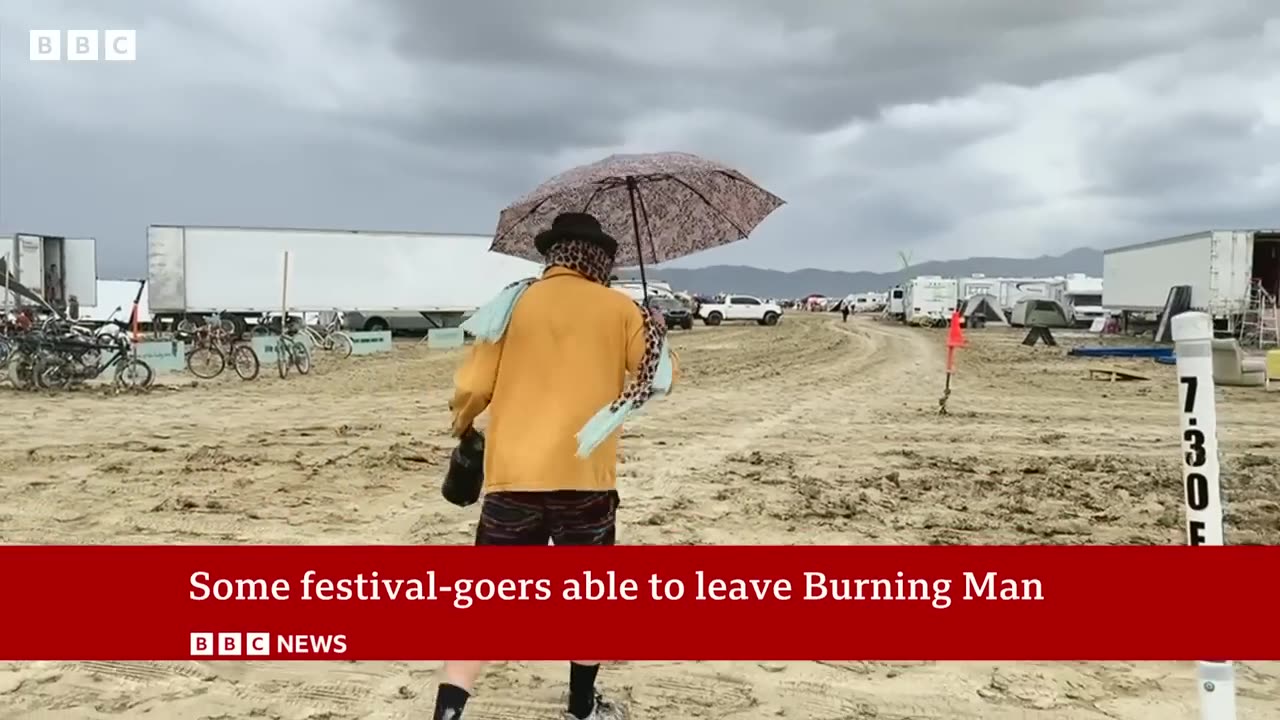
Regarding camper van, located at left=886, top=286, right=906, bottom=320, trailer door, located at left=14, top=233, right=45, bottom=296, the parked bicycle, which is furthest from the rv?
trailer door, located at left=14, top=233, right=45, bottom=296

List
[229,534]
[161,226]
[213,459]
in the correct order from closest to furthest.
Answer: [229,534] < [213,459] < [161,226]

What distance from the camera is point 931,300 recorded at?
4338 cm

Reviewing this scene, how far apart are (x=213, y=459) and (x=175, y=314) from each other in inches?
817

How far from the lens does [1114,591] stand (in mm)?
2998

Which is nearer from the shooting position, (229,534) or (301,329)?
(229,534)

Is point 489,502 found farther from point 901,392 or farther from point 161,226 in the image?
point 161,226

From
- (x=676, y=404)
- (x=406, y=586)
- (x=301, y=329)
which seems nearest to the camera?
(x=406, y=586)

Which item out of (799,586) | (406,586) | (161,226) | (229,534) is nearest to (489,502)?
(406,586)

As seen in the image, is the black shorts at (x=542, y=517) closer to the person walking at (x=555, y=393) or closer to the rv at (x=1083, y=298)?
the person walking at (x=555, y=393)

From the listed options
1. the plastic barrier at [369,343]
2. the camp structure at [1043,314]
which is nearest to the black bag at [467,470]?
the plastic barrier at [369,343]

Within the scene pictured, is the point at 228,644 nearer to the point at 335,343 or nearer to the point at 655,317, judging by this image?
the point at 655,317

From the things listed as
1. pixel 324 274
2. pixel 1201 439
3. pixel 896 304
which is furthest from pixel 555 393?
pixel 896 304

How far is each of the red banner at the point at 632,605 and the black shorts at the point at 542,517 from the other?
0.42 ft

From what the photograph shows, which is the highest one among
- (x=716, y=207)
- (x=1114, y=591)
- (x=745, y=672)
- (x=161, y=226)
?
(x=161, y=226)
